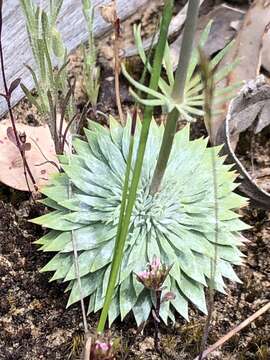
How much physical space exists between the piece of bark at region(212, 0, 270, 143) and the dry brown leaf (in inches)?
25.0

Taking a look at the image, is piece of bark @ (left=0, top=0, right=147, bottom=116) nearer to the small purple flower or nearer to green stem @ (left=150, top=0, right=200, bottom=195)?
green stem @ (left=150, top=0, right=200, bottom=195)

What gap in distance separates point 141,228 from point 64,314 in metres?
0.34

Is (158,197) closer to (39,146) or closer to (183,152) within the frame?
(183,152)

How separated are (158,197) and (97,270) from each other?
25 centimetres

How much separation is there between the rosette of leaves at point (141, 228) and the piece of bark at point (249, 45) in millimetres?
547

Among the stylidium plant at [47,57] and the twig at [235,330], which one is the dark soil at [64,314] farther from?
the stylidium plant at [47,57]

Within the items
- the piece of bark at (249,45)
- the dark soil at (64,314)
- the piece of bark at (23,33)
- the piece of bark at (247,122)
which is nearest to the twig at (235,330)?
the dark soil at (64,314)

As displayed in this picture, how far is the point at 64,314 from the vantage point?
2.13 meters

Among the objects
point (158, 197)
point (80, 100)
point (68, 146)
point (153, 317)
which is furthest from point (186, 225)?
point (80, 100)

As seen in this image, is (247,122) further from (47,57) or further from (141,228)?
(47,57)

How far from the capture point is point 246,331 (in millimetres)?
2141

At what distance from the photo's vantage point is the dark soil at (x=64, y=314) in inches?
81.7

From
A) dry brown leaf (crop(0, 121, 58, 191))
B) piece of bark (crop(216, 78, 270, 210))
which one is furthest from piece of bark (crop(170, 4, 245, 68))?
dry brown leaf (crop(0, 121, 58, 191))

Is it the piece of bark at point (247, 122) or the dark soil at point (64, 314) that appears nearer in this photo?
the dark soil at point (64, 314)
